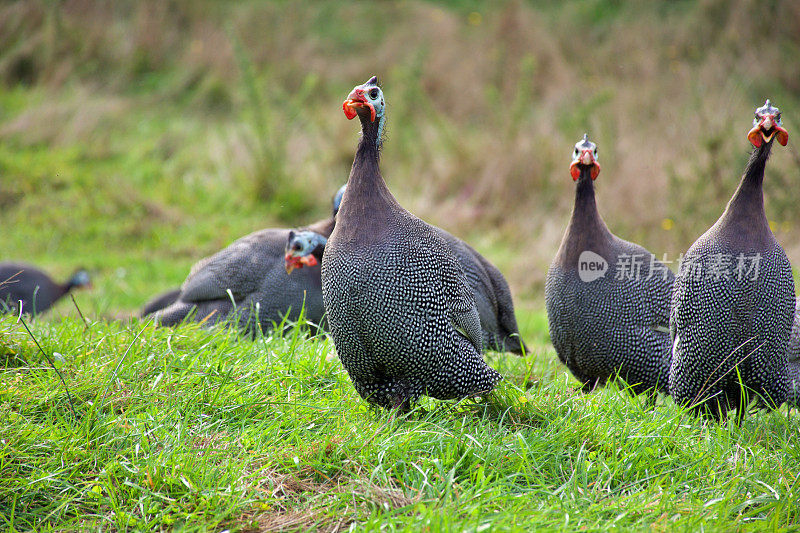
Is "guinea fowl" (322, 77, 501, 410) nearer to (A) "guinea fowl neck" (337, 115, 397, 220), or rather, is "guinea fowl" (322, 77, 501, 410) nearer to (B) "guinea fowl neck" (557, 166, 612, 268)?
(A) "guinea fowl neck" (337, 115, 397, 220)

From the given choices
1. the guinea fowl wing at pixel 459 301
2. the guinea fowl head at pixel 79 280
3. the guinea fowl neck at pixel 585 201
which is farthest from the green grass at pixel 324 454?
the guinea fowl head at pixel 79 280

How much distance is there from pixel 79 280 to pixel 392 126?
14.9 ft

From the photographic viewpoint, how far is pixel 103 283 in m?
6.77

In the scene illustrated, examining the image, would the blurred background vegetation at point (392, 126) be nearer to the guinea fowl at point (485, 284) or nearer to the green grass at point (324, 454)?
the guinea fowl at point (485, 284)

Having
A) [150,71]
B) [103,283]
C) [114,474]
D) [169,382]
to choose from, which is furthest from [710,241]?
[150,71]

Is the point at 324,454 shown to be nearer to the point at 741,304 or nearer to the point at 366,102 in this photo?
the point at 366,102

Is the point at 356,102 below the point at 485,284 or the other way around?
the other way around

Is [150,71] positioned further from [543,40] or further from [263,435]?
[263,435]

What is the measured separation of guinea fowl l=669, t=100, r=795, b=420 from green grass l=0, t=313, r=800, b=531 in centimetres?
19

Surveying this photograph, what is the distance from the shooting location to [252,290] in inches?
173

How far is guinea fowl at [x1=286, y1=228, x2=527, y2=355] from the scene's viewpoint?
158 inches

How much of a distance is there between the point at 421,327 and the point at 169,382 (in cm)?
100

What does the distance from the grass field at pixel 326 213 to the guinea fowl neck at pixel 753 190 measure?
89 cm

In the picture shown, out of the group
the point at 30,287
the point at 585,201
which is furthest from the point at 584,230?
the point at 30,287
